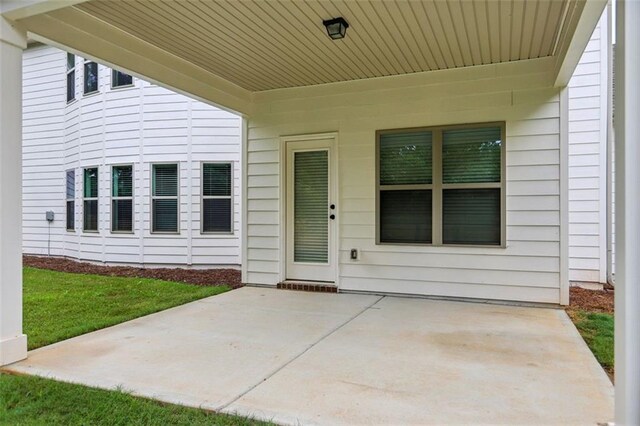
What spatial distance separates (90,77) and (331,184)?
6343 mm

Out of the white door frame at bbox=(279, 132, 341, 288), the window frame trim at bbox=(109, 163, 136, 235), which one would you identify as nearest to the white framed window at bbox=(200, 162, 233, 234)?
the window frame trim at bbox=(109, 163, 136, 235)

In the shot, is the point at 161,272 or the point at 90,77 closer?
the point at 161,272

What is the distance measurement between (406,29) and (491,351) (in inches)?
116

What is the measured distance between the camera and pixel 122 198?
26.1 feet

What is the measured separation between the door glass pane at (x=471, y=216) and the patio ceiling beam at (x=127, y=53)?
10.5ft

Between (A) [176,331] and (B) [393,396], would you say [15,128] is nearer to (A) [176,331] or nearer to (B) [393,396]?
(A) [176,331]

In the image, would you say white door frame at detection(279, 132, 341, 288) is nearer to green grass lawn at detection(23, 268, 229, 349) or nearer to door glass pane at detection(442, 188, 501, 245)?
green grass lawn at detection(23, 268, 229, 349)

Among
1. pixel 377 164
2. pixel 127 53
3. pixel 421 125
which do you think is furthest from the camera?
pixel 377 164

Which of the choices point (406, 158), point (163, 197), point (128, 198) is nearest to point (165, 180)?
point (163, 197)

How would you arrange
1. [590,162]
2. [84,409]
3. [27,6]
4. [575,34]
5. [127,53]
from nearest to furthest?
[84,409], [27,6], [575,34], [127,53], [590,162]

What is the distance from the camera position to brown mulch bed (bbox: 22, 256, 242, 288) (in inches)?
259

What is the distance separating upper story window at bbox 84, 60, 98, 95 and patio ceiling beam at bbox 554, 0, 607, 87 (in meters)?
8.34

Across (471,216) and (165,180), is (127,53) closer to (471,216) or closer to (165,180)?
(165,180)

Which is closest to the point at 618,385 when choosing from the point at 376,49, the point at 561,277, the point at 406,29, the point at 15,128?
the point at 561,277
